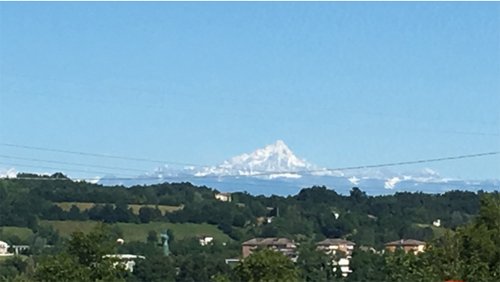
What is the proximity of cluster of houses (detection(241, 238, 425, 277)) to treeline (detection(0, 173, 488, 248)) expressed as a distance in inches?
84.8

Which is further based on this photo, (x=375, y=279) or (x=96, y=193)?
(x=96, y=193)

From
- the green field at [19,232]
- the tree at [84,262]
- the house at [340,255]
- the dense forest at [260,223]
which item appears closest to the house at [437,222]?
the dense forest at [260,223]

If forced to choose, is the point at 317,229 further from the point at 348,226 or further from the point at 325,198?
the point at 325,198

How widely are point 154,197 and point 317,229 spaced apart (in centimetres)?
1362

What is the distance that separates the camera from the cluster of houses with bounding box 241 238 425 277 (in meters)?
65.4

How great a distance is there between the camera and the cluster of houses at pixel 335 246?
65.4m

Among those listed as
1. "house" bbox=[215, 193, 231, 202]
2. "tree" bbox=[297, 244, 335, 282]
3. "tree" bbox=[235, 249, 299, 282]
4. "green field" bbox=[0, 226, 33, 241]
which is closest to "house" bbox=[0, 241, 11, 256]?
"green field" bbox=[0, 226, 33, 241]

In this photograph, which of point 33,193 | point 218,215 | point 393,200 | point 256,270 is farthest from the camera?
point 393,200

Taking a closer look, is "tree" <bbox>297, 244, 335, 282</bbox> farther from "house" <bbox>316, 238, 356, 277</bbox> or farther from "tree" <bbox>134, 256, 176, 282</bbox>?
"tree" <bbox>134, 256, 176, 282</bbox>

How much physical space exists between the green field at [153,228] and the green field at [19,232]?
Answer: 2.88m

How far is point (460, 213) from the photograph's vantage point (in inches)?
3954

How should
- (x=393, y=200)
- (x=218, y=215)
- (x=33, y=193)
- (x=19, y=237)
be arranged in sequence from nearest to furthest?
(x=19, y=237) < (x=33, y=193) < (x=218, y=215) < (x=393, y=200)

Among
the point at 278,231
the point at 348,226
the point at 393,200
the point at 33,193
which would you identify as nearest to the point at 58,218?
the point at 33,193

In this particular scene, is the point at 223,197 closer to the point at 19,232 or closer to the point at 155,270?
the point at 19,232
